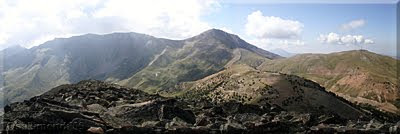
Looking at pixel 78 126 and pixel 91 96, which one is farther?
pixel 91 96

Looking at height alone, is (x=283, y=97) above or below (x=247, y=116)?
below

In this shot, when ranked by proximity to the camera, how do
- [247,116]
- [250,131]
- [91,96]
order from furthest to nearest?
[91,96], [247,116], [250,131]

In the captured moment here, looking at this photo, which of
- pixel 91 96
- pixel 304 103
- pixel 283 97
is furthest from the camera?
pixel 283 97

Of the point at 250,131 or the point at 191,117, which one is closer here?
the point at 250,131

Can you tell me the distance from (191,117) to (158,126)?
15.7m

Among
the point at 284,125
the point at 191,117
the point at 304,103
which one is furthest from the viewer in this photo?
the point at 304,103

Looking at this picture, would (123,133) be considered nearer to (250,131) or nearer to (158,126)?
(158,126)

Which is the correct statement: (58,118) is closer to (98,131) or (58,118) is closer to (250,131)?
(98,131)

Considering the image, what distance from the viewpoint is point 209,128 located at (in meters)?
34.9

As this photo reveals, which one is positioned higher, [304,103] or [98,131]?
[98,131]

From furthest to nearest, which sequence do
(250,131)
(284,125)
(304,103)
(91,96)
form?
1. (304,103)
2. (91,96)
3. (284,125)
4. (250,131)

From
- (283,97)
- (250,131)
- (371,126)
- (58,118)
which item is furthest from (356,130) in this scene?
(283,97)

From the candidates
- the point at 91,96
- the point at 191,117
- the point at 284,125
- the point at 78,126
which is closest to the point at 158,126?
the point at 78,126

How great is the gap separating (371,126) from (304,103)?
458 ft
